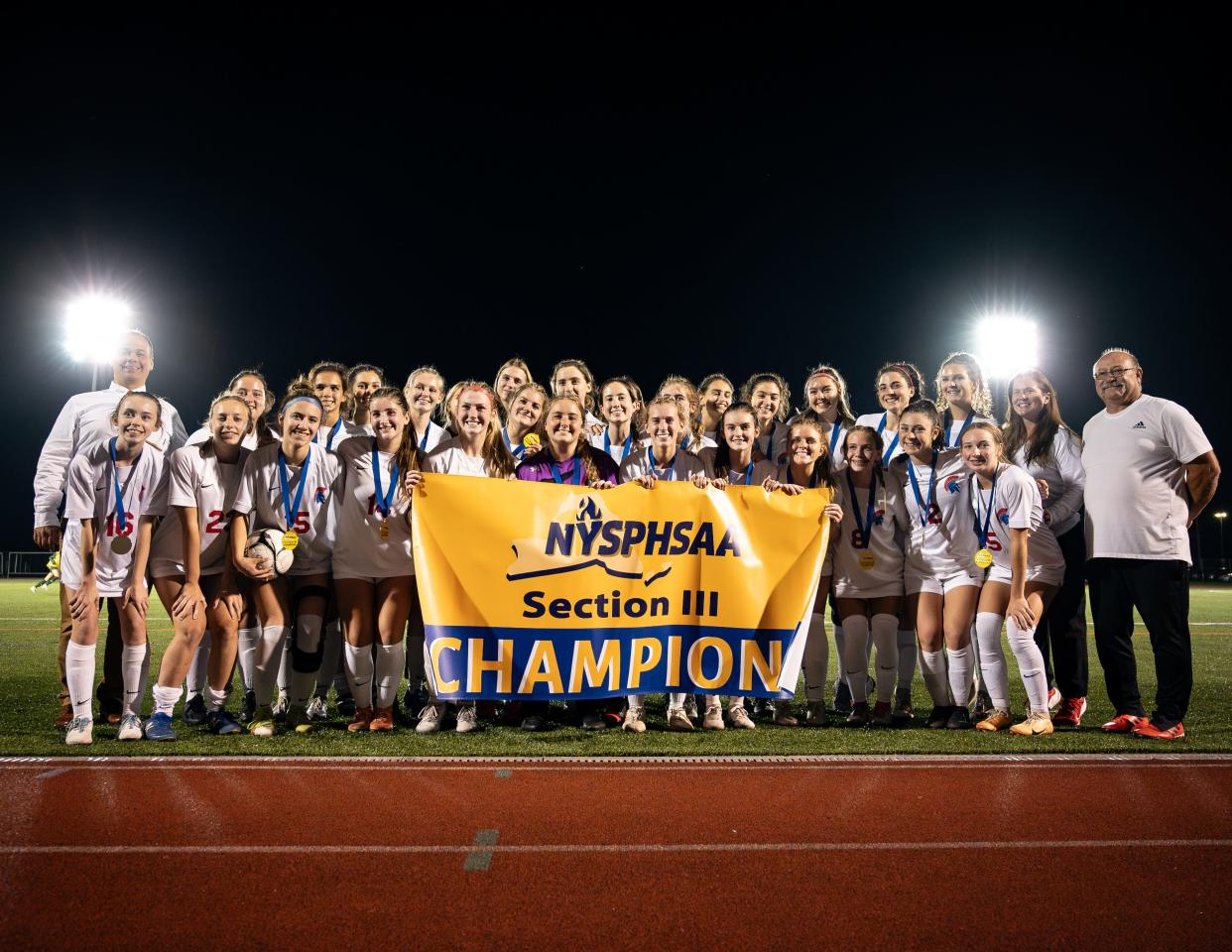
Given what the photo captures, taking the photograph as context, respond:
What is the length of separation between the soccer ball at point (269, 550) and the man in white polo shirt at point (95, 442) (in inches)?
39.9

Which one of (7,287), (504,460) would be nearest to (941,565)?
(504,460)

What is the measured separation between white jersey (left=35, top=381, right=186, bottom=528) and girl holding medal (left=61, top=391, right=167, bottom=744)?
0.53 meters

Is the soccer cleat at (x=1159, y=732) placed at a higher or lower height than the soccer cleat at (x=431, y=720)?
lower

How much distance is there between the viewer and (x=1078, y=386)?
190ft

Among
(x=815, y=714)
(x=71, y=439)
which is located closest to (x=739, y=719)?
(x=815, y=714)

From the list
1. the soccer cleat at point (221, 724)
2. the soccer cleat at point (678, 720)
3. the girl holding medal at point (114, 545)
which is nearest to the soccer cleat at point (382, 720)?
the soccer cleat at point (221, 724)

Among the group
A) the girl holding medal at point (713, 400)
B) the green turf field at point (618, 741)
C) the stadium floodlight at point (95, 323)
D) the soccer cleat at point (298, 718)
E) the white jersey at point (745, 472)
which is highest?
the stadium floodlight at point (95, 323)

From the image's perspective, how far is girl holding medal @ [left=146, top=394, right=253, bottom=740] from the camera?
17.8ft

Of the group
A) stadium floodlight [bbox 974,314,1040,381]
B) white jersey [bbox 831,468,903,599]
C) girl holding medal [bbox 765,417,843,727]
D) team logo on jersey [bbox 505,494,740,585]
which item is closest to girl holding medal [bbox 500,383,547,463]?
team logo on jersey [bbox 505,494,740,585]

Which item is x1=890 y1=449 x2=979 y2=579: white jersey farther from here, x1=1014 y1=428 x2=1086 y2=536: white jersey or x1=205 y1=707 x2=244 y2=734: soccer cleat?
x1=205 y1=707 x2=244 y2=734: soccer cleat

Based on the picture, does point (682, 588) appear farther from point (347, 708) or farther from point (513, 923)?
point (513, 923)

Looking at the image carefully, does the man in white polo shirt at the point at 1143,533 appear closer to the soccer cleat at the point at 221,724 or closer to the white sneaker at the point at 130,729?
the soccer cleat at the point at 221,724

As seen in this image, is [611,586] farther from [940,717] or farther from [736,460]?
[940,717]

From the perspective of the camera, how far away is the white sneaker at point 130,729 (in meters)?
5.25
